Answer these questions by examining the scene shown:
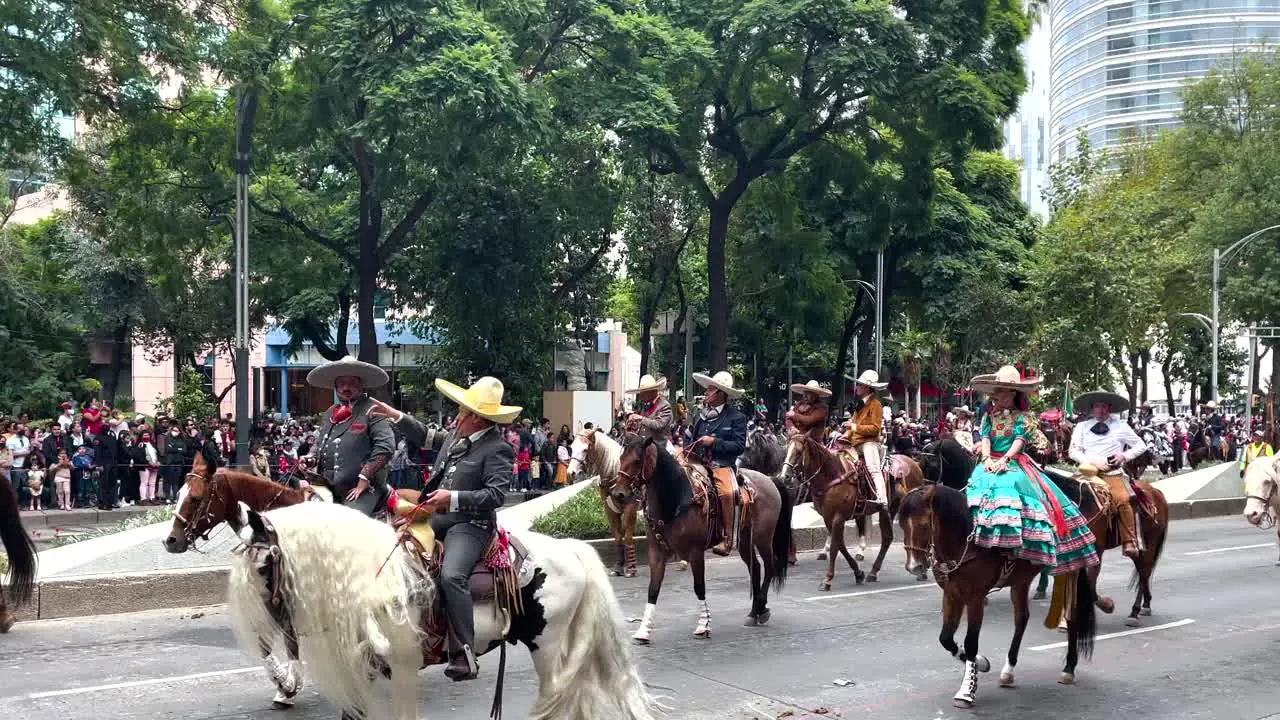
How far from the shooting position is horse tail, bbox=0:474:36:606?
382 inches

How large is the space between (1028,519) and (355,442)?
5.17 metres

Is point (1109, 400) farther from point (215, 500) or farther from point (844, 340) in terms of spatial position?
point (844, 340)

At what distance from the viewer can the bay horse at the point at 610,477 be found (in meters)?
13.0

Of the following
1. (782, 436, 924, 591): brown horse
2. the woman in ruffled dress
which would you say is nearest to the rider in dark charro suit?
(782, 436, 924, 591): brown horse

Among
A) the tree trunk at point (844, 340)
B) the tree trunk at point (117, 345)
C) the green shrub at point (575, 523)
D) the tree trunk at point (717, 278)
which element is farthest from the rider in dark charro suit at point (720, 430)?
the tree trunk at point (117, 345)

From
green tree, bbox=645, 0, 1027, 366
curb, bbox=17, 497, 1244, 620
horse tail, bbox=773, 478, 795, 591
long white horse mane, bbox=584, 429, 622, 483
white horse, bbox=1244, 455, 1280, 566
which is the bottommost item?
curb, bbox=17, 497, 1244, 620

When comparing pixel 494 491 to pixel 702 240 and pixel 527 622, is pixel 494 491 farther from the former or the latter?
pixel 702 240

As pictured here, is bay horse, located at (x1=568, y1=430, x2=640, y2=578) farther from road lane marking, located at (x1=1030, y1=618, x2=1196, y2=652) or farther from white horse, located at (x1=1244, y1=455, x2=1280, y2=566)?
white horse, located at (x1=1244, y1=455, x2=1280, y2=566)

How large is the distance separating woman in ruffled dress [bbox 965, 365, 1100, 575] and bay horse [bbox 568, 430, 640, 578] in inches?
152

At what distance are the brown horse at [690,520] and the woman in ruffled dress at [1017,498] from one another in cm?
281

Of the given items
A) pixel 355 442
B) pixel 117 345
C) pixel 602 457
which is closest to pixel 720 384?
pixel 602 457

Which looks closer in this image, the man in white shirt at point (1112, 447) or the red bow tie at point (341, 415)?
the red bow tie at point (341, 415)

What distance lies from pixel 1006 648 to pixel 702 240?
32.6 meters

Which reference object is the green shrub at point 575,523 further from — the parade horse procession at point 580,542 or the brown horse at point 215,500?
the brown horse at point 215,500
